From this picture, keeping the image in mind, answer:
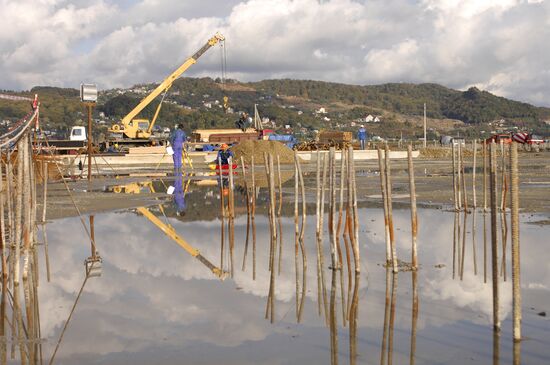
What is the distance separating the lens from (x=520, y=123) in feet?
604

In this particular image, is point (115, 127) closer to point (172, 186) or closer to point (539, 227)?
point (172, 186)

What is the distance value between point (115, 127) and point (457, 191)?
47668 millimetres

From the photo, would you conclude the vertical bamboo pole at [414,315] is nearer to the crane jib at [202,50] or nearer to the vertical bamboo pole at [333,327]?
the vertical bamboo pole at [333,327]

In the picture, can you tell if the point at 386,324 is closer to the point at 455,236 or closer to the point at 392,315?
the point at 392,315

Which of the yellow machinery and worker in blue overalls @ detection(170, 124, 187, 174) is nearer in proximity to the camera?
worker in blue overalls @ detection(170, 124, 187, 174)

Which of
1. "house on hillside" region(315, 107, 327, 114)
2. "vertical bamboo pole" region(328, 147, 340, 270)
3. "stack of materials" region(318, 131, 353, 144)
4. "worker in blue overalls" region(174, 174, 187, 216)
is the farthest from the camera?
"house on hillside" region(315, 107, 327, 114)

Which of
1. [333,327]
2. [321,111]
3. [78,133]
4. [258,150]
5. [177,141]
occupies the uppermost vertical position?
[321,111]

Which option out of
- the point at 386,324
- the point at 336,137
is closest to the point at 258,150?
the point at 336,137

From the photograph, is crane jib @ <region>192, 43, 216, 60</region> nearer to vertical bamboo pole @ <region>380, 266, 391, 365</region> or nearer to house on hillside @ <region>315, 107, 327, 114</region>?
vertical bamboo pole @ <region>380, 266, 391, 365</region>

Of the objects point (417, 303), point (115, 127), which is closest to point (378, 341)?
point (417, 303)

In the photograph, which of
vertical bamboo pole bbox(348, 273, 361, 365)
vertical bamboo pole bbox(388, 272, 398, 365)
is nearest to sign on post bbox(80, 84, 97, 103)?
vertical bamboo pole bbox(348, 273, 361, 365)

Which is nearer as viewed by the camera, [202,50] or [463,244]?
[463,244]

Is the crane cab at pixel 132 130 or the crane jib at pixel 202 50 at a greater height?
the crane jib at pixel 202 50

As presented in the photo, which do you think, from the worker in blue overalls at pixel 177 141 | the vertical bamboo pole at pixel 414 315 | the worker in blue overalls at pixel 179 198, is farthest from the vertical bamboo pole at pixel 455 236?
the worker in blue overalls at pixel 177 141
